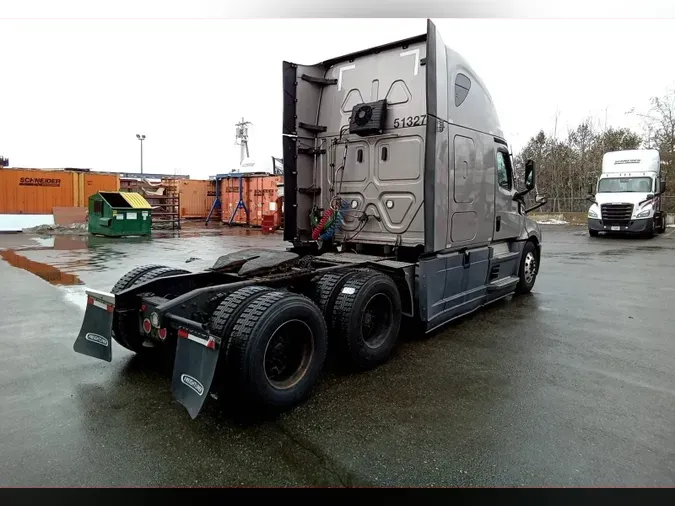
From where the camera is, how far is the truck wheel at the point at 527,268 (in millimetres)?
7984

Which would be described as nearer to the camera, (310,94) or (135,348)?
(135,348)

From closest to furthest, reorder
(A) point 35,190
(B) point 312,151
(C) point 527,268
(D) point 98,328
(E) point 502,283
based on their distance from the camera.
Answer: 1. (D) point 98,328
2. (B) point 312,151
3. (E) point 502,283
4. (C) point 527,268
5. (A) point 35,190

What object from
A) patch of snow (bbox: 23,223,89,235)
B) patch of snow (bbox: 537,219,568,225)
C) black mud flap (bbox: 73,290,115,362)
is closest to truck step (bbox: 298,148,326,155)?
black mud flap (bbox: 73,290,115,362)

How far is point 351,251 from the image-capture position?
6246 millimetres

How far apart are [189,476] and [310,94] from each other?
486 centimetres

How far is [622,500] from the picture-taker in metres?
2.61

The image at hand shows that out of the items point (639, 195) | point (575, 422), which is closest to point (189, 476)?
point (575, 422)

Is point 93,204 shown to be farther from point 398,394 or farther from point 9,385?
point 398,394

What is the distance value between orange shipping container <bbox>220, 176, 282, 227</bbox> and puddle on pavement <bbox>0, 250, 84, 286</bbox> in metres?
12.4

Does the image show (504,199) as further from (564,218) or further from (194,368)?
(564,218)

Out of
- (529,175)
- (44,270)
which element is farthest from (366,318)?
(44,270)

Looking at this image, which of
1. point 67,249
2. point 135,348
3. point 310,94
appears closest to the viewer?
point 135,348

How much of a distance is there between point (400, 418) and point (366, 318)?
4.46ft

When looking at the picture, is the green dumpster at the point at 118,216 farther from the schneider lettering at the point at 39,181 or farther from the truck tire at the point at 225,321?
the truck tire at the point at 225,321
